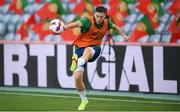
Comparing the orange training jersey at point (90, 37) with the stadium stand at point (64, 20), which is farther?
the stadium stand at point (64, 20)

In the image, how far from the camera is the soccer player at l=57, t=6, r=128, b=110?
12.5 m

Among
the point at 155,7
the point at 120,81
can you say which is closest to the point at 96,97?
the point at 120,81

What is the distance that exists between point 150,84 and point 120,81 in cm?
71

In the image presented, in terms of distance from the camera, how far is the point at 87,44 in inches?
500

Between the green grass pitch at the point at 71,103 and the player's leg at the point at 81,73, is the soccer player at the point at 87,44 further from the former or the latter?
the green grass pitch at the point at 71,103

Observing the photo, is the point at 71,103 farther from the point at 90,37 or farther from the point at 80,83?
the point at 90,37

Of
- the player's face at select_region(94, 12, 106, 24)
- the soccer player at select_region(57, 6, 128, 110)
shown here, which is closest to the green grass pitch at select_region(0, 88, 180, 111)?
the soccer player at select_region(57, 6, 128, 110)

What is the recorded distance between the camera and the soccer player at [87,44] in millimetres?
12453

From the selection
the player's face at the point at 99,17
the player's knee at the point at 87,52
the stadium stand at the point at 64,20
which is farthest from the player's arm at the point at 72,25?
the stadium stand at the point at 64,20

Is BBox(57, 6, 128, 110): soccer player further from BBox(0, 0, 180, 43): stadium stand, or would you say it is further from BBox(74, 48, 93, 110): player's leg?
BBox(0, 0, 180, 43): stadium stand

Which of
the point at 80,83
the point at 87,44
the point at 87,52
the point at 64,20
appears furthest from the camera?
the point at 64,20

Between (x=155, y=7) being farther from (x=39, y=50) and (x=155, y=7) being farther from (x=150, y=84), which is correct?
(x=39, y=50)

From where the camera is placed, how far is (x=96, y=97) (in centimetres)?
1464

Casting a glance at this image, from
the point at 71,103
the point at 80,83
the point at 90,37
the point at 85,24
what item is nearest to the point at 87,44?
the point at 90,37
